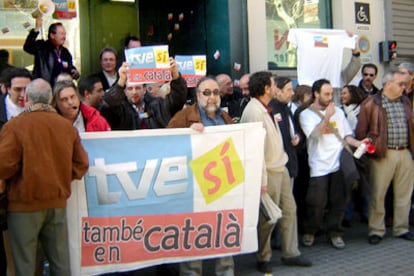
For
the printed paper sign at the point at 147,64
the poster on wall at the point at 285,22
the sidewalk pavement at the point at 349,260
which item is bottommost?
the sidewalk pavement at the point at 349,260

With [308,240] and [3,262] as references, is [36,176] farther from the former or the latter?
[308,240]

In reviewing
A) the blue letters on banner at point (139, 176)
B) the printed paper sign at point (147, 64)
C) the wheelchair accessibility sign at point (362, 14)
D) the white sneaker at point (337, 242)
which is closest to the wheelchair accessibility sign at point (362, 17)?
the wheelchair accessibility sign at point (362, 14)

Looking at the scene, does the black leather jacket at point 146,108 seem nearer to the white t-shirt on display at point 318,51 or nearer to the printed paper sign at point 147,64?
the printed paper sign at point 147,64

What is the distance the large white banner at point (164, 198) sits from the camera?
4758mm

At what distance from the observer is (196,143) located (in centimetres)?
508

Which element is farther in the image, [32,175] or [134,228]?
[134,228]

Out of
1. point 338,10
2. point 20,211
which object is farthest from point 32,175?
point 338,10

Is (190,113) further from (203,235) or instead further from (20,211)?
(20,211)

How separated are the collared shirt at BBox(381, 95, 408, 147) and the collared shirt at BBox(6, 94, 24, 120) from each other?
14.0 ft

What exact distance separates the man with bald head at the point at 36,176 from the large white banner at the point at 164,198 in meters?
0.35

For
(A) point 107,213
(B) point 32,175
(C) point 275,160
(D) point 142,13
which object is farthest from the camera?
(D) point 142,13

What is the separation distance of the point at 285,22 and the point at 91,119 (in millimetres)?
5409

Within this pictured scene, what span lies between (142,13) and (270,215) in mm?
5707

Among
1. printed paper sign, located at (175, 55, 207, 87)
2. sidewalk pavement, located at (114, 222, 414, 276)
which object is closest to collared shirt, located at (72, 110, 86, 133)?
sidewalk pavement, located at (114, 222, 414, 276)
